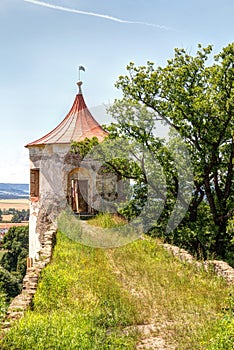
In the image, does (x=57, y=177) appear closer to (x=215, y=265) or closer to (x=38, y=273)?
(x=38, y=273)

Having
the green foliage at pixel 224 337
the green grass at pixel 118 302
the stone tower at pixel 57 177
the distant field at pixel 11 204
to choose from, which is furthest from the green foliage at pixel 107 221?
the distant field at pixel 11 204

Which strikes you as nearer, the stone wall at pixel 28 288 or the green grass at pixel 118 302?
the green grass at pixel 118 302

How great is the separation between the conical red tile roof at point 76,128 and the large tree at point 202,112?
1.63 m

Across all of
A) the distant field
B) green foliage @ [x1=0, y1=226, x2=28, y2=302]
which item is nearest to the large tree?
green foliage @ [x1=0, y1=226, x2=28, y2=302]

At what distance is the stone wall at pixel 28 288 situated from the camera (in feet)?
22.6

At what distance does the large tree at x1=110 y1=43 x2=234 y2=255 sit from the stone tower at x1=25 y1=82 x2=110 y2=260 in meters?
2.07

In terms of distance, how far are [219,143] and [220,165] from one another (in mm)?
1015

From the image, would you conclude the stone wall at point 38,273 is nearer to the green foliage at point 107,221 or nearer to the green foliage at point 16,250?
the green foliage at point 107,221

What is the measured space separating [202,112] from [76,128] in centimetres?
483

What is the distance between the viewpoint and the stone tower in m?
14.6

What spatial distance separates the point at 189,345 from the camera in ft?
19.2

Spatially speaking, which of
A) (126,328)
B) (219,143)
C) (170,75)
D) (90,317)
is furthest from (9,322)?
(170,75)

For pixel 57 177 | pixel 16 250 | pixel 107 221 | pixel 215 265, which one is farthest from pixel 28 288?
pixel 16 250

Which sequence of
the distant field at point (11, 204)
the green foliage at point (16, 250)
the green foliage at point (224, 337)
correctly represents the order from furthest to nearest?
the distant field at point (11, 204)
the green foliage at point (16, 250)
the green foliage at point (224, 337)
